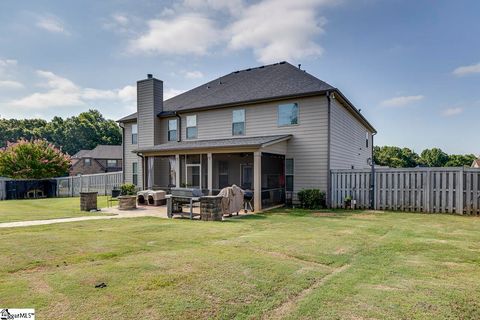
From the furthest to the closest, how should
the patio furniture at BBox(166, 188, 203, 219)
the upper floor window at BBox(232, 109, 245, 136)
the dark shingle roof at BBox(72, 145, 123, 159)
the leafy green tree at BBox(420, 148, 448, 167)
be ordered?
1. the leafy green tree at BBox(420, 148, 448, 167)
2. the dark shingle roof at BBox(72, 145, 123, 159)
3. the upper floor window at BBox(232, 109, 245, 136)
4. the patio furniture at BBox(166, 188, 203, 219)

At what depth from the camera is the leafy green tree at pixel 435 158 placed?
74.0m

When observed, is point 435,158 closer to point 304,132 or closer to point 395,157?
point 395,157

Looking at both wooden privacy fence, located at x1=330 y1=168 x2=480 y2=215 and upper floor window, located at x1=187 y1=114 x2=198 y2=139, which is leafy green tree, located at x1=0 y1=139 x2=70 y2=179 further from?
wooden privacy fence, located at x1=330 y1=168 x2=480 y2=215

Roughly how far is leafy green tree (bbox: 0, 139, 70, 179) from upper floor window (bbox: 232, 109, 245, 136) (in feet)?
61.1

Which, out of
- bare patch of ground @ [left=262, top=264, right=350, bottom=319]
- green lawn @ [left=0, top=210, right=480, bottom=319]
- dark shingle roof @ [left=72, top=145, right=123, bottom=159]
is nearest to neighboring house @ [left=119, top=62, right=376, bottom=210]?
green lawn @ [left=0, top=210, right=480, bottom=319]

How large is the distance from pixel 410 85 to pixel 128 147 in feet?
71.9

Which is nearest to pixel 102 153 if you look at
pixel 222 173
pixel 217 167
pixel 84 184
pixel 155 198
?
pixel 84 184

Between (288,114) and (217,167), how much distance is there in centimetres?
624

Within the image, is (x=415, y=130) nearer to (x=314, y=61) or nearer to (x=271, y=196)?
(x=314, y=61)

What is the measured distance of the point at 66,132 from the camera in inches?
2562

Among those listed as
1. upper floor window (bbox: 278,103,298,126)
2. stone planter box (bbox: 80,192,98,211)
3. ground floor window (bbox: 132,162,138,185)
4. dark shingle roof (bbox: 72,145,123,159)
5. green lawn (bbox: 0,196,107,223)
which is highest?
upper floor window (bbox: 278,103,298,126)

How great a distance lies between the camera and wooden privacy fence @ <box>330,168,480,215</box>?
37.9ft

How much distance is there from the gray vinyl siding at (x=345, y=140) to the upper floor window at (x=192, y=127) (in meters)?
8.34

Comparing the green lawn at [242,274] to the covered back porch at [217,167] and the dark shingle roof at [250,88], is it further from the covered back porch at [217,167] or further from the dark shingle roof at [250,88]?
the dark shingle roof at [250,88]
